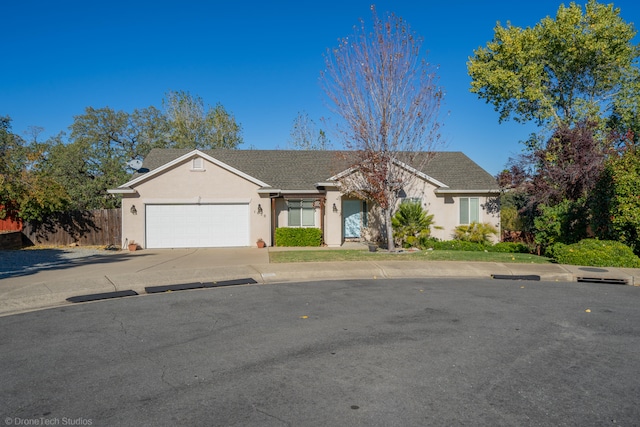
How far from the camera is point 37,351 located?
6309mm

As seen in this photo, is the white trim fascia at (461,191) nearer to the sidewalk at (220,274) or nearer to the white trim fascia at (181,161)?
the white trim fascia at (181,161)

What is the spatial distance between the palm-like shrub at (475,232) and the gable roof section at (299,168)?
1835 millimetres

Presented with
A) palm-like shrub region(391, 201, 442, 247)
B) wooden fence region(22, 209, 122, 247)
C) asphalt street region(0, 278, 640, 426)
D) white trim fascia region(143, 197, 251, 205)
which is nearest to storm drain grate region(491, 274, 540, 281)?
asphalt street region(0, 278, 640, 426)

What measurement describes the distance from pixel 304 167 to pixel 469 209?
902cm

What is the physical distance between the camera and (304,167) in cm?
2564

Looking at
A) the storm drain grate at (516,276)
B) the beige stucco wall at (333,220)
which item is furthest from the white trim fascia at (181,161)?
the storm drain grate at (516,276)

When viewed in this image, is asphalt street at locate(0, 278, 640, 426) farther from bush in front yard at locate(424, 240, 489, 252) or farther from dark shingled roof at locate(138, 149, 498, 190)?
dark shingled roof at locate(138, 149, 498, 190)

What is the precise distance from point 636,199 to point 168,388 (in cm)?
1460

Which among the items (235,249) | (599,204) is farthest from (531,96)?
(235,249)

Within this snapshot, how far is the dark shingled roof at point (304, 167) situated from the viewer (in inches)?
943

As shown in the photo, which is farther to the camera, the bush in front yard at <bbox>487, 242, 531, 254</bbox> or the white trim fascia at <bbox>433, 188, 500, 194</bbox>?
the white trim fascia at <bbox>433, 188, 500, 194</bbox>

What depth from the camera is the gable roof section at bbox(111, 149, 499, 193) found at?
22.8 metres

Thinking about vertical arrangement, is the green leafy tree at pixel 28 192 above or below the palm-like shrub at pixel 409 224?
above

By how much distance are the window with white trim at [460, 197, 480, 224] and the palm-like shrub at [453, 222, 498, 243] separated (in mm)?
509
